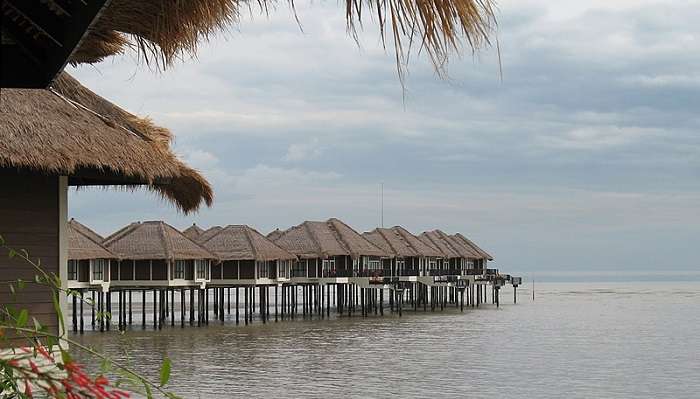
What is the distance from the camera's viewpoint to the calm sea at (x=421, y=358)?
18469 millimetres

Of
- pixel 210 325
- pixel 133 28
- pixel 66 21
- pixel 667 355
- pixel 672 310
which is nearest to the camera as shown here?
pixel 66 21

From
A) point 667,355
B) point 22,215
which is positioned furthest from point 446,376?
point 22,215

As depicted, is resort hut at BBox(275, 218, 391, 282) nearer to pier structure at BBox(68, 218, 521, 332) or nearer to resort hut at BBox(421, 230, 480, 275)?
pier structure at BBox(68, 218, 521, 332)

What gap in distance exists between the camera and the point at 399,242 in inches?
1946

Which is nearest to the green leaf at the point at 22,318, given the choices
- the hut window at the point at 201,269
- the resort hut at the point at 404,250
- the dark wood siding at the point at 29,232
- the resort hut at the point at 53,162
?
the resort hut at the point at 53,162

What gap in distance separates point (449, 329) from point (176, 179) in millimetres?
25834

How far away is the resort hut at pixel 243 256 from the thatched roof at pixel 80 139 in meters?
25.6

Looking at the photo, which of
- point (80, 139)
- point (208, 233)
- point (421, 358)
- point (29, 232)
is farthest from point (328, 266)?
point (29, 232)

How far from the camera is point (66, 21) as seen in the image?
283 cm

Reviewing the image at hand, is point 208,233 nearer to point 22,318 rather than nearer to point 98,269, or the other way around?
point 98,269

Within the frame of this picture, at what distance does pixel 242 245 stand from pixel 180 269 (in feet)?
11.8

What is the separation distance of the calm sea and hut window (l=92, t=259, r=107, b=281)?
1.81 m

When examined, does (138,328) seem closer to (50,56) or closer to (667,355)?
(667,355)

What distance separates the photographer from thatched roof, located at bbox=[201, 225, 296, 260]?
35.9m
